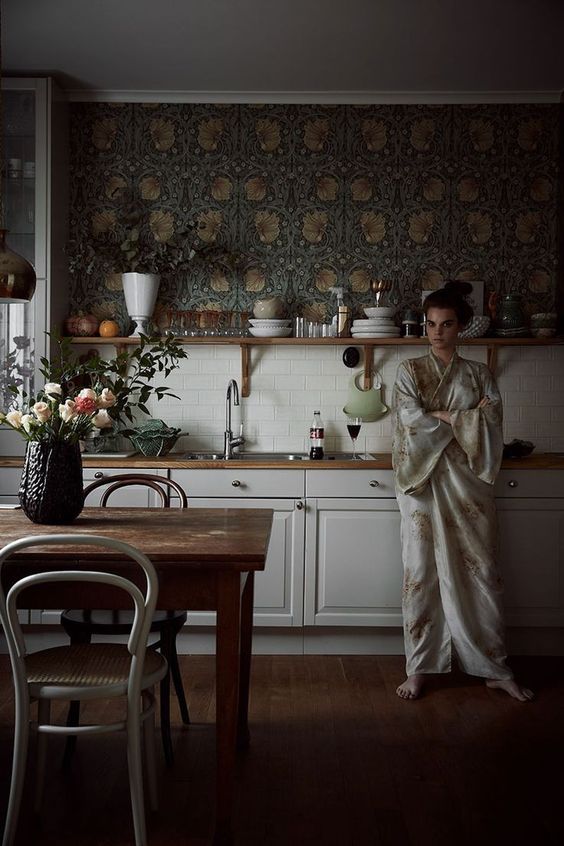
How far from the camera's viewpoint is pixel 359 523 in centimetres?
414

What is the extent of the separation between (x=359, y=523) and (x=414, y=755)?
1.35 meters

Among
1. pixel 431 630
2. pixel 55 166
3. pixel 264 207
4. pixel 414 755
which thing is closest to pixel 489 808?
pixel 414 755

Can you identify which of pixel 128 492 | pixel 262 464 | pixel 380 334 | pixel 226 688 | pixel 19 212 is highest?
pixel 19 212

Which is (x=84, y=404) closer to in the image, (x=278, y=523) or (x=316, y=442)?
(x=278, y=523)

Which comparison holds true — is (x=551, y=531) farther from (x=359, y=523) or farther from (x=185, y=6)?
(x=185, y=6)

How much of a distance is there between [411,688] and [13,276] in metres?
2.35

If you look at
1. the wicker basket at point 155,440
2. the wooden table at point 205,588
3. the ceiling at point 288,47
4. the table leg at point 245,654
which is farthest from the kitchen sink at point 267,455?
the wooden table at point 205,588

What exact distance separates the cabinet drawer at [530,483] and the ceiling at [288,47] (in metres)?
2.09

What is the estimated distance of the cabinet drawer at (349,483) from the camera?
414cm

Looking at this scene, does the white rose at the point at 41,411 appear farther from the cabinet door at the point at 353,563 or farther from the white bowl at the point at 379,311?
the white bowl at the point at 379,311

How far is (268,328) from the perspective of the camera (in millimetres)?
4625

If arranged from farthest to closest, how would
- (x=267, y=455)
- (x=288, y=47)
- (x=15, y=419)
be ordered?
(x=267, y=455) → (x=288, y=47) → (x=15, y=419)

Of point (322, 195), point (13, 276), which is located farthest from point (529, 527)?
point (13, 276)

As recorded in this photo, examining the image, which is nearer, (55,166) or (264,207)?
(55,166)
